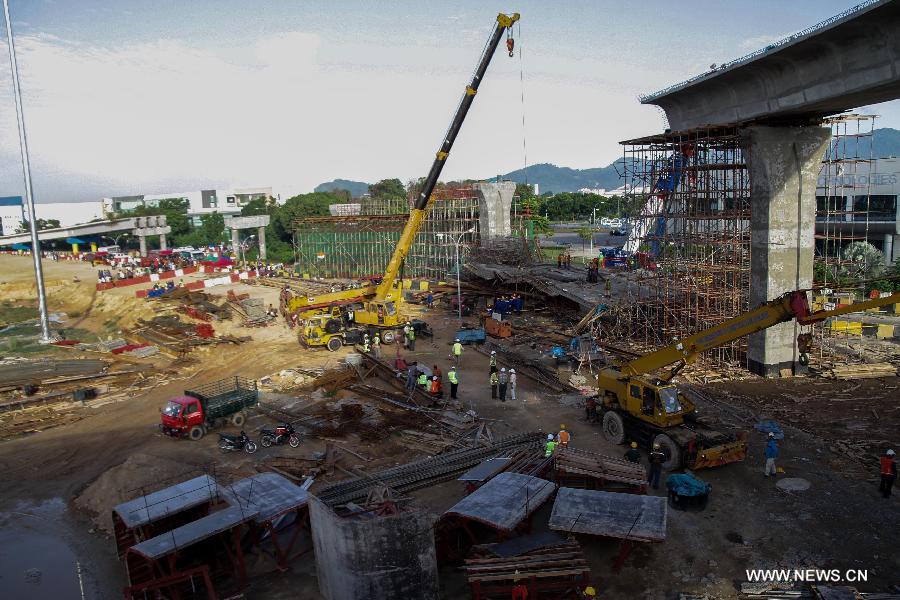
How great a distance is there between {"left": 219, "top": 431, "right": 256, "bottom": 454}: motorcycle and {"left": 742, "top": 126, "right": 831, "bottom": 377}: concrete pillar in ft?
66.3

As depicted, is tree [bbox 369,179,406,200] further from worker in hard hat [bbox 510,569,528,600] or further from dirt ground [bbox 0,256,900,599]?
worker in hard hat [bbox 510,569,528,600]

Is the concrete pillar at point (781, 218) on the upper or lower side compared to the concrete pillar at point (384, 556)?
upper

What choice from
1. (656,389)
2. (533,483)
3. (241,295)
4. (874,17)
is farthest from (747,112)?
(241,295)

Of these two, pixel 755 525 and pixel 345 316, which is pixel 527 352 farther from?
pixel 755 525

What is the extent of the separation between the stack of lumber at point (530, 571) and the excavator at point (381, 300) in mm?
22638

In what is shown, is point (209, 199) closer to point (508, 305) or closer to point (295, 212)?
point (295, 212)

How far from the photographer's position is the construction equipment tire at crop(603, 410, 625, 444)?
19522 millimetres

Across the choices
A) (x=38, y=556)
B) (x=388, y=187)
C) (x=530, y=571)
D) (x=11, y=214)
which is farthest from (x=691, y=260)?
(x=11, y=214)

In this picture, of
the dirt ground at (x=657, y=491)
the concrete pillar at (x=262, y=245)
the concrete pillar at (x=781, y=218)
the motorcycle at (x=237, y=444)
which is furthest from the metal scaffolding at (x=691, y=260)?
the concrete pillar at (x=262, y=245)

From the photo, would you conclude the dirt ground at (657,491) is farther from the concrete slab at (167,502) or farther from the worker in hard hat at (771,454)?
the concrete slab at (167,502)

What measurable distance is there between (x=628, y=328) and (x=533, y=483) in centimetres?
1935

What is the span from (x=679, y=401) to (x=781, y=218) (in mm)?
11783

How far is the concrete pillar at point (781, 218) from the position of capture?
→ 25266mm

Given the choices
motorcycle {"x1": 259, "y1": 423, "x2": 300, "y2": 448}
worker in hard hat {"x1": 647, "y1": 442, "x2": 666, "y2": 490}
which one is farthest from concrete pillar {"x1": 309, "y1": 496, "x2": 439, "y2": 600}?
A: motorcycle {"x1": 259, "y1": 423, "x2": 300, "y2": 448}
